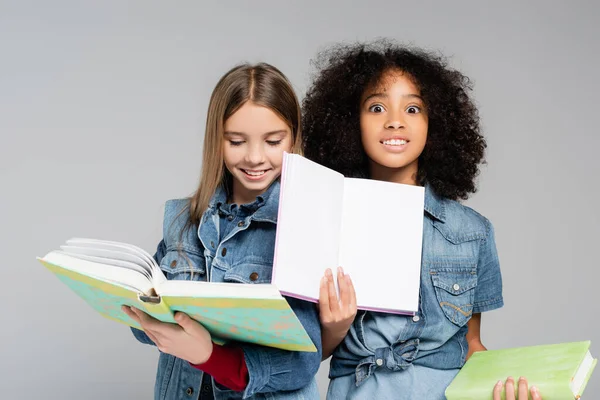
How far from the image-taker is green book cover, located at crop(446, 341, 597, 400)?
76.2 inches

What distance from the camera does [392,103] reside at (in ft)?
7.39

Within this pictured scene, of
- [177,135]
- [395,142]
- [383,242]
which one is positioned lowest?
[383,242]

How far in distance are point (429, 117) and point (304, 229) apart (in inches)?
23.6

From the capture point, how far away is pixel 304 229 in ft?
6.19

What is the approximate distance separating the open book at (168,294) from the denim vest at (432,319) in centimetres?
41

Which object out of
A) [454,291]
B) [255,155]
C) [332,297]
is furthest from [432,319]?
[255,155]

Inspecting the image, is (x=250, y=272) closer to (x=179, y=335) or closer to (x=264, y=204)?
(x=264, y=204)

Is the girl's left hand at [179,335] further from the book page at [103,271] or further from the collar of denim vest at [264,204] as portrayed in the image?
the collar of denim vest at [264,204]

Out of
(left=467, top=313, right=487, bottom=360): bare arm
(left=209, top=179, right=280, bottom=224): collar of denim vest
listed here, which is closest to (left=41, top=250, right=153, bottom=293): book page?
(left=209, top=179, right=280, bottom=224): collar of denim vest

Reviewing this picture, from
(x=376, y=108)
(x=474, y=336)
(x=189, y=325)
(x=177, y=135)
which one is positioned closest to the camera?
(x=189, y=325)

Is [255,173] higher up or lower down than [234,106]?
lower down

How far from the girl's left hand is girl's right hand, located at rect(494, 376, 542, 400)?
0.68 meters

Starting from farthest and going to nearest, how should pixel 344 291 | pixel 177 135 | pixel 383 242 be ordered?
pixel 177 135, pixel 383 242, pixel 344 291

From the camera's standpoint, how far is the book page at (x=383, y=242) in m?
2.09
